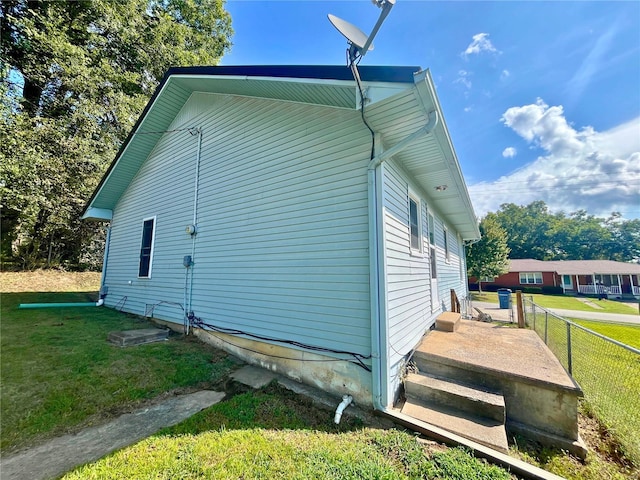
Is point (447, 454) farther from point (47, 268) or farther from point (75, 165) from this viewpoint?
point (47, 268)

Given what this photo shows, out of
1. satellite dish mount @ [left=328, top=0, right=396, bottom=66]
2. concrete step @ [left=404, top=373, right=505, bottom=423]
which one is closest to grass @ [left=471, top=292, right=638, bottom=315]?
concrete step @ [left=404, top=373, right=505, bottom=423]

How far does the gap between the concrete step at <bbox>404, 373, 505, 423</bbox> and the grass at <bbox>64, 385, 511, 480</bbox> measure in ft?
2.14

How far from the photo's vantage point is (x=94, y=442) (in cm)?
260

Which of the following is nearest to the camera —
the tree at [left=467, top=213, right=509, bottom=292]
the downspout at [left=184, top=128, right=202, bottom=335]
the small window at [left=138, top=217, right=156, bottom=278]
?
the downspout at [left=184, top=128, right=202, bottom=335]

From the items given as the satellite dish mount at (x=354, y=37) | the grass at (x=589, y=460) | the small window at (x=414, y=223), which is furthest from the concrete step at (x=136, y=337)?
the grass at (x=589, y=460)

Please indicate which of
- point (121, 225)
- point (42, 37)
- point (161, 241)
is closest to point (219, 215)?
point (161, 241)

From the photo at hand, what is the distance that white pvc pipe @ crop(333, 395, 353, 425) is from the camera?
3056 mm

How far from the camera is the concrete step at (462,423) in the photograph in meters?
2.68

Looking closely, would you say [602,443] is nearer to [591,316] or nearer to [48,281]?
[48,281]

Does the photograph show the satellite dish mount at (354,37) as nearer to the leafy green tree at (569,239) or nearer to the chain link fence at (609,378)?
the chain link fence at (609,378)

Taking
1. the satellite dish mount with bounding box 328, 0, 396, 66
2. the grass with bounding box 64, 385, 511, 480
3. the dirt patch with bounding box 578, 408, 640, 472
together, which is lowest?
the dirt patch with bounding box 578, 408, 640, 472

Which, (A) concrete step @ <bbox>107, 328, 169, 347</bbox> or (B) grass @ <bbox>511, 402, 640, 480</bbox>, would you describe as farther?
(A) concrete step @ <bbox>107, 328, 169, 347</bbox>

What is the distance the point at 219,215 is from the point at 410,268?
386cm

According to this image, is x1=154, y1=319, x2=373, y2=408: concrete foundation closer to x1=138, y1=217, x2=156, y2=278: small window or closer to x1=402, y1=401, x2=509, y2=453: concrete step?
x1=402, y1=401, x2=509, y2=453: concrete step
